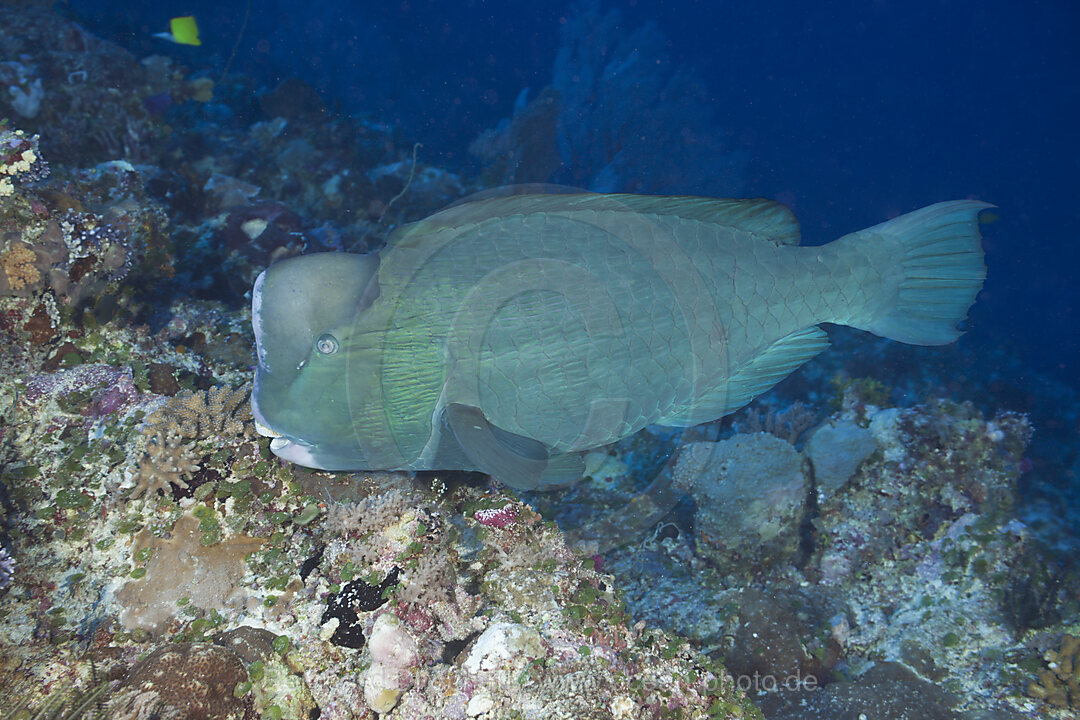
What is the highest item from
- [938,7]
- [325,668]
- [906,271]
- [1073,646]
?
[938,7]

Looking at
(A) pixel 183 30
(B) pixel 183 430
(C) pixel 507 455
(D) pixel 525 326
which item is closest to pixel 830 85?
(A) pixel 183 30

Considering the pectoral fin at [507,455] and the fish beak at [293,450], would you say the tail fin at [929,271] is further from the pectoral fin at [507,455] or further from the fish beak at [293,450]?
the fish beak at [293,450]

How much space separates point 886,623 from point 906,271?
2.80 meters

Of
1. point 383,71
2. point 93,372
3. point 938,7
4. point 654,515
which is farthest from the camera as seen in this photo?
point 938,7

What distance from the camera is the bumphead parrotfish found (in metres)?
2.22

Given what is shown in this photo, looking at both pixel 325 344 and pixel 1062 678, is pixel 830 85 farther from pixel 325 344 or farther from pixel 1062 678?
pixel 325 344

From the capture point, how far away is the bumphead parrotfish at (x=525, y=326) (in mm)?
2217

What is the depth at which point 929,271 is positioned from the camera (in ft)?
10.8

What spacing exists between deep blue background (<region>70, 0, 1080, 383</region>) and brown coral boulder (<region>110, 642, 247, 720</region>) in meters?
10.7

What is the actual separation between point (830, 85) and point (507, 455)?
42599mm

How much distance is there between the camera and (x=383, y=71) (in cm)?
1850

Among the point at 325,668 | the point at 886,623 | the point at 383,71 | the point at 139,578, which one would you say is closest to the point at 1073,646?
the point at 886,623

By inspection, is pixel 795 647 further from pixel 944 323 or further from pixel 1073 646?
pixel 944 323

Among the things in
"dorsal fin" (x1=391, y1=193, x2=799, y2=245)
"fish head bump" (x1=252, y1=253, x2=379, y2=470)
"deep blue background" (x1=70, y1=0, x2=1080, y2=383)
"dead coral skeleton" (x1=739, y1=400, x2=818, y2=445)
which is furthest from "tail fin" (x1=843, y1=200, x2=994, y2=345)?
"deep blue background" (x1=70, y1=0, x2=1080, y2=383)
